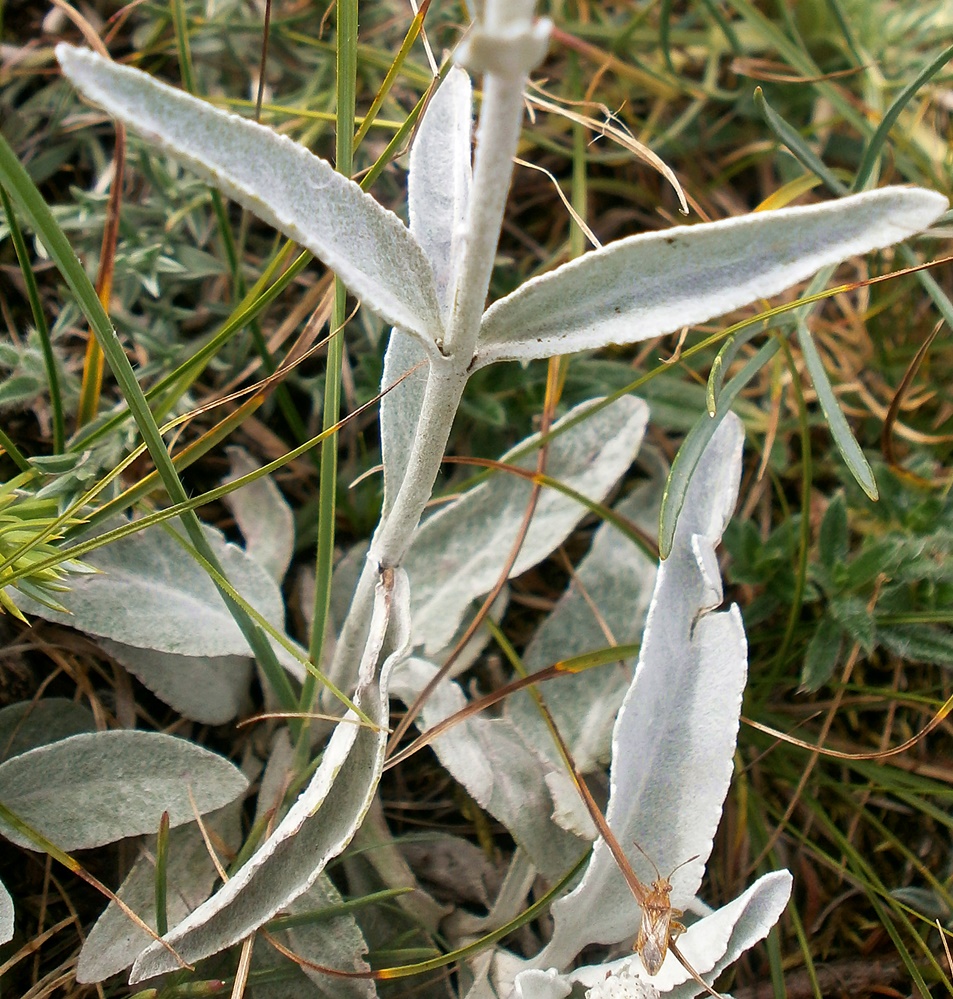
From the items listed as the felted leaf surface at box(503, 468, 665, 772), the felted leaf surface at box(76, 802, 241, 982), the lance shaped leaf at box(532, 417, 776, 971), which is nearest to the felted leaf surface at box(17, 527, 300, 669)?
the felted leaf surface at box(76, 802, 241, 982)

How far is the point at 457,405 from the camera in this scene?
89 cm

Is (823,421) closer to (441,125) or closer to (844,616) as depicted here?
(844,616)

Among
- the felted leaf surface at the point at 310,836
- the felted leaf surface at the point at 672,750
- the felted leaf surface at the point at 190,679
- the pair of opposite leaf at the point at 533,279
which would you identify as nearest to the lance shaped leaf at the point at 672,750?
the felted leaf surface at the point at 672,750

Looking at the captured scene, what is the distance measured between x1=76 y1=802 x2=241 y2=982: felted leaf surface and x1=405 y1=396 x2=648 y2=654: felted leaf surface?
1.14 ft

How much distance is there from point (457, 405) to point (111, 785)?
634 mm

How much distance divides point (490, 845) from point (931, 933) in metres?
0.64

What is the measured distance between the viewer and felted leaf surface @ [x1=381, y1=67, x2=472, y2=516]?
942 mm

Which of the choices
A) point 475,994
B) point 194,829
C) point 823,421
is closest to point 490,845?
point 475,994

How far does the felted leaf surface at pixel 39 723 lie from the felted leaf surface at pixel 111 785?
0.11 meters

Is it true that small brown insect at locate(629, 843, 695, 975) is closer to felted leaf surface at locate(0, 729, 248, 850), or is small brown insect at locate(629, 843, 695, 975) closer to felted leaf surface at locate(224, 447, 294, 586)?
felted leaf surface at locate(0, 729, 248, 850)

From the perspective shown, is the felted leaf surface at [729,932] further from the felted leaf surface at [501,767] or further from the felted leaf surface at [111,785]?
the felted leaf surface at [111,785]

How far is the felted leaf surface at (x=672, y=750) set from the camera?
3.38ft

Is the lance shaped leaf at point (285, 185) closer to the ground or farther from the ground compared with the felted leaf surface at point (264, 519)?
farther from the ground

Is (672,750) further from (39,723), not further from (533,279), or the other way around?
(39,723)
